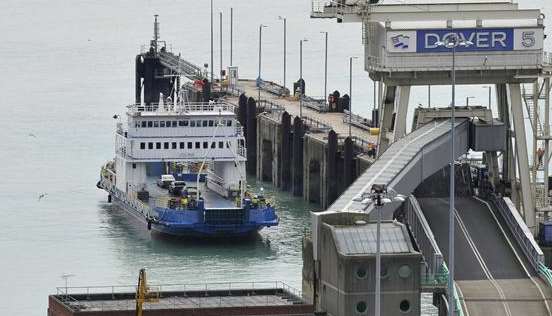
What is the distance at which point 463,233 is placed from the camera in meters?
71.5

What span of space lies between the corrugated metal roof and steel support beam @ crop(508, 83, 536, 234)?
50.9ft

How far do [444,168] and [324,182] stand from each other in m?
29.2

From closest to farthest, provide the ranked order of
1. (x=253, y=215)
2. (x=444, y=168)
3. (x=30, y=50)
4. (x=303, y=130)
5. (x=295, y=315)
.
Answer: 1. (x=295, y=315)
2. (x=444, y=168)
3. (x=253, y=215)
4. (x=303, y=130)
5. (x=30, y=50)

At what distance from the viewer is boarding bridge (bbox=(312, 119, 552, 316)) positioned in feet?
214

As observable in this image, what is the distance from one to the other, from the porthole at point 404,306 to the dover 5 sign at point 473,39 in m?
15.8

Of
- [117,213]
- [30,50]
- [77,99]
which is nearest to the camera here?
[117,213]

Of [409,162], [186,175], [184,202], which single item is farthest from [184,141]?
[409,162]

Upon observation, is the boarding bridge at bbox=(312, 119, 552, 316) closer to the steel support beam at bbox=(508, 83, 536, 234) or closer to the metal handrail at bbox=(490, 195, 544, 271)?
the metal handrail at bbox=(490, 195, 544, 271)

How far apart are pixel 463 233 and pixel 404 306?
10.5m

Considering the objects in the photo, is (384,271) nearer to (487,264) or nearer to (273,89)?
(487,264)

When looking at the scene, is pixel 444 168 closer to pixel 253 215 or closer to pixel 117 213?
pixel 253 215

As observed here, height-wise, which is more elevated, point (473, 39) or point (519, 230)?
point (473, 39)

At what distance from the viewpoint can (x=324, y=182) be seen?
344ft

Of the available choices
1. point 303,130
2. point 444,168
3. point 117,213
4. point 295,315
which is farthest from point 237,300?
point 303,130
